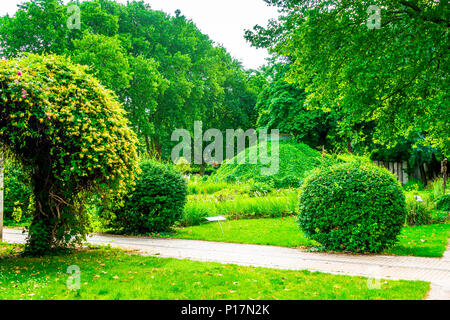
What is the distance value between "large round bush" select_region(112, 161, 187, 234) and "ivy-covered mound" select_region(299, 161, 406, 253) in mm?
4209

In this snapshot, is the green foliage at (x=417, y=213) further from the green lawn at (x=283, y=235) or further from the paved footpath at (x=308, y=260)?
the paved footpath at (x=308, y=260)

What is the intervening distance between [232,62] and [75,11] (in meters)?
23.3

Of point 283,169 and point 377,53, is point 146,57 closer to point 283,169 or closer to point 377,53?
point 283,169

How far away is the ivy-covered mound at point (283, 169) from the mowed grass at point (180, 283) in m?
14.7

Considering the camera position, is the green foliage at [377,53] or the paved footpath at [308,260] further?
the green foliage at [377,53]

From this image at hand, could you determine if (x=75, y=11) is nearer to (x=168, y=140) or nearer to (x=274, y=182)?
(x=168, y=140)

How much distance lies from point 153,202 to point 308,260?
5106mm

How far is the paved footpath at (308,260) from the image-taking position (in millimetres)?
6020

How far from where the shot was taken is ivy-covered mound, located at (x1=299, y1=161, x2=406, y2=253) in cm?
768

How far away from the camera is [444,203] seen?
15.0m
